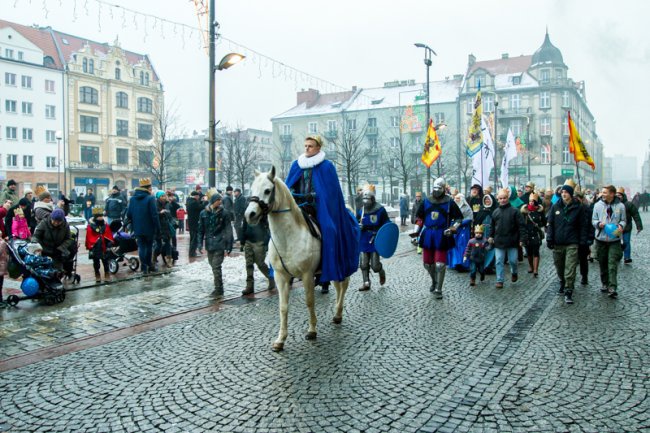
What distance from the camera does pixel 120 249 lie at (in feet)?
41.6

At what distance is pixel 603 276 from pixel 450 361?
5.47 metres

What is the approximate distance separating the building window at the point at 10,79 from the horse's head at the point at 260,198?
195ft

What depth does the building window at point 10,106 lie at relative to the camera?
5469 centimetres

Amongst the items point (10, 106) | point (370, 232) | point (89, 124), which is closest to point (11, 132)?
point (10, 106)

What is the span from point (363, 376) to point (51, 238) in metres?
7.35

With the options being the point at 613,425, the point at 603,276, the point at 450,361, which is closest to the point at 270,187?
the point at 450,361

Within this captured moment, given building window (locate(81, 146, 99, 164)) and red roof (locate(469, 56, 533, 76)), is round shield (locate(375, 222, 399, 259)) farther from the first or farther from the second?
red roof (locate(469, 56, 533, 76))

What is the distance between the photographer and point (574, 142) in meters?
14.6

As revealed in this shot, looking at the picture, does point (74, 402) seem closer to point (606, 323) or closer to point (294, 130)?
point (606, 323)

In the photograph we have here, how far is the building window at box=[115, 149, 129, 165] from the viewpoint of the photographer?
207 feet

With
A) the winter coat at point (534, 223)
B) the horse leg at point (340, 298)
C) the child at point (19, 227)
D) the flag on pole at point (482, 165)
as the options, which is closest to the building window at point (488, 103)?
the flag on pole at point (482, 165)

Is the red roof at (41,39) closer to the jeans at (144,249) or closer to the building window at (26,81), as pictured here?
the building window at (26,81)

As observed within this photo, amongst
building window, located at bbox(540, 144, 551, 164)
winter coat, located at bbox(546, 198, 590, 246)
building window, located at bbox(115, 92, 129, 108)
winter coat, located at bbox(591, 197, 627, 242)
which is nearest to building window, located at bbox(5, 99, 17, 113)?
building window, located at bbox(115, 92, 129, 108)

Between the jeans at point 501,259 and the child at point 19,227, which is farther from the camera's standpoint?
the child at point 19,227
